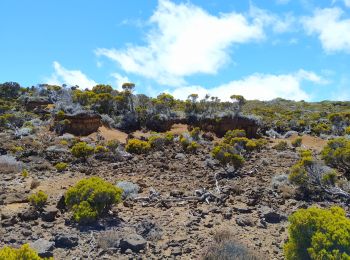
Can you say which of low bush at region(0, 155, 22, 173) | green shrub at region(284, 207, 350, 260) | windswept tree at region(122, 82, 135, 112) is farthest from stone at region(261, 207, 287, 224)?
windswept tree at region(122, 82, 135, 112)

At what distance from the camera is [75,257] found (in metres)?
8.84

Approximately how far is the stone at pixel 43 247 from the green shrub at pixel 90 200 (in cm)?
157

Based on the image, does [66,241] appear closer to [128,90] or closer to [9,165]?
[9,165]

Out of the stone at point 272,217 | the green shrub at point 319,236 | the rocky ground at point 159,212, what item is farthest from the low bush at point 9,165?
the green shrub at point 319,236

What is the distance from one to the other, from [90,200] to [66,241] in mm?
1818

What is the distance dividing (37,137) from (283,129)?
22095 millimetres

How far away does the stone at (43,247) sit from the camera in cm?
873

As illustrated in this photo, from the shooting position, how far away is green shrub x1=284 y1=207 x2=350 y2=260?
7266 mm

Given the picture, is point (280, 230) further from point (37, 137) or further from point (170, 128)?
point (170, 128)

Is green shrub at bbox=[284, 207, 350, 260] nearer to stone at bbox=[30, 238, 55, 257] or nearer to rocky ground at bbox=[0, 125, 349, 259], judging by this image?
rocky ground at bbox=[0, 125, 349, 259]

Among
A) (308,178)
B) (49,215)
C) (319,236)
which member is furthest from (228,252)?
(308,178)

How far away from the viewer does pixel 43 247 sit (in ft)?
29.2

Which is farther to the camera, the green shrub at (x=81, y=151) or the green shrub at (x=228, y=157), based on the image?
the green shrub at (x=81, y=151)

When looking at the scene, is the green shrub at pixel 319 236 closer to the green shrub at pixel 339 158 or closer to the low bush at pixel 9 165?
the green shrub at pixel 339 158
